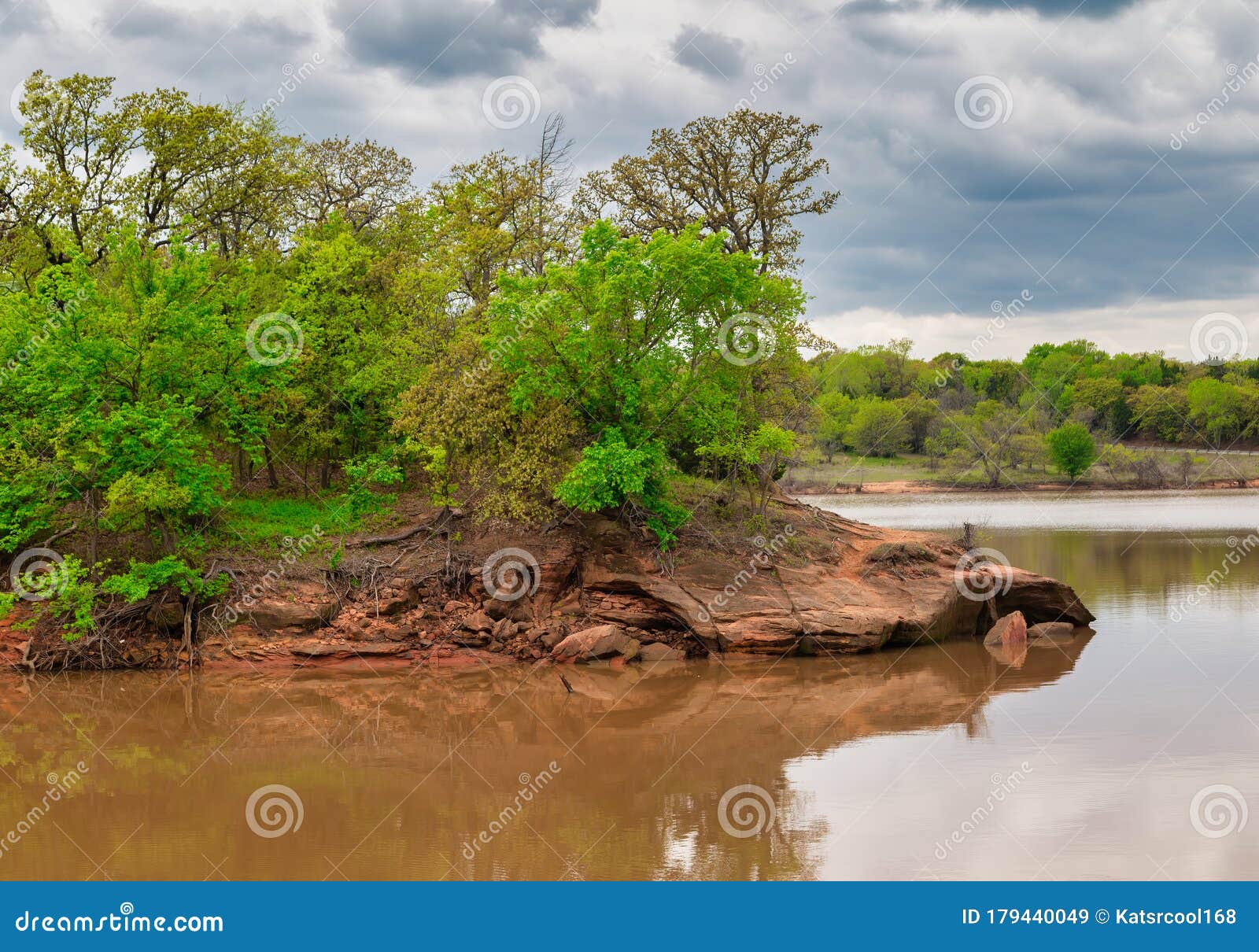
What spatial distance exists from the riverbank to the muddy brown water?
2.46ft

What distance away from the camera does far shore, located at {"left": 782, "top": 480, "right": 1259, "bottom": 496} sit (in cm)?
8188

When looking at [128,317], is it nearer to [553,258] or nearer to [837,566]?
[553,258]

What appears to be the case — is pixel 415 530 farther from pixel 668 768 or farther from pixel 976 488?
pixel 976 488

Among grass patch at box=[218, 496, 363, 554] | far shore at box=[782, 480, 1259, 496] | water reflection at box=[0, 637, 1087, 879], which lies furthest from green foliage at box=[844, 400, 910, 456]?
water reflection at box=[0, 637, 1087, 879]

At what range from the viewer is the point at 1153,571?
117 feet

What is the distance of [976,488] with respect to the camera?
287ft

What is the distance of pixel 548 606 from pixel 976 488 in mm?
68275

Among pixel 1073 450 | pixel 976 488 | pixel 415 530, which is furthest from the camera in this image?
pixel 976 488

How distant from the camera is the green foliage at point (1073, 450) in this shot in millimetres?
86875

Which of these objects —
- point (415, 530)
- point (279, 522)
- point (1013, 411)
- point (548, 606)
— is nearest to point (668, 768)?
point (548, 606)

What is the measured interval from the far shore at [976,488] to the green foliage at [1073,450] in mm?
1571

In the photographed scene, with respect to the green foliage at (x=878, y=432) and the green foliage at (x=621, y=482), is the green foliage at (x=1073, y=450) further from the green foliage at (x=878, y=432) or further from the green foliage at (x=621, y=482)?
the green foliage at (x=621, y=482)

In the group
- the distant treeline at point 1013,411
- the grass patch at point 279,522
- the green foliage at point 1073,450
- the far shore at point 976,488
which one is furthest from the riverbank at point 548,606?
the green foliage at point 1073,450

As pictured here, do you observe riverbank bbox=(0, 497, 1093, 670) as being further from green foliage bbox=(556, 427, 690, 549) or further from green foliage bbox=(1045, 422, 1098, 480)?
green foliage bbox=(1045, 422, 1098, 480)
